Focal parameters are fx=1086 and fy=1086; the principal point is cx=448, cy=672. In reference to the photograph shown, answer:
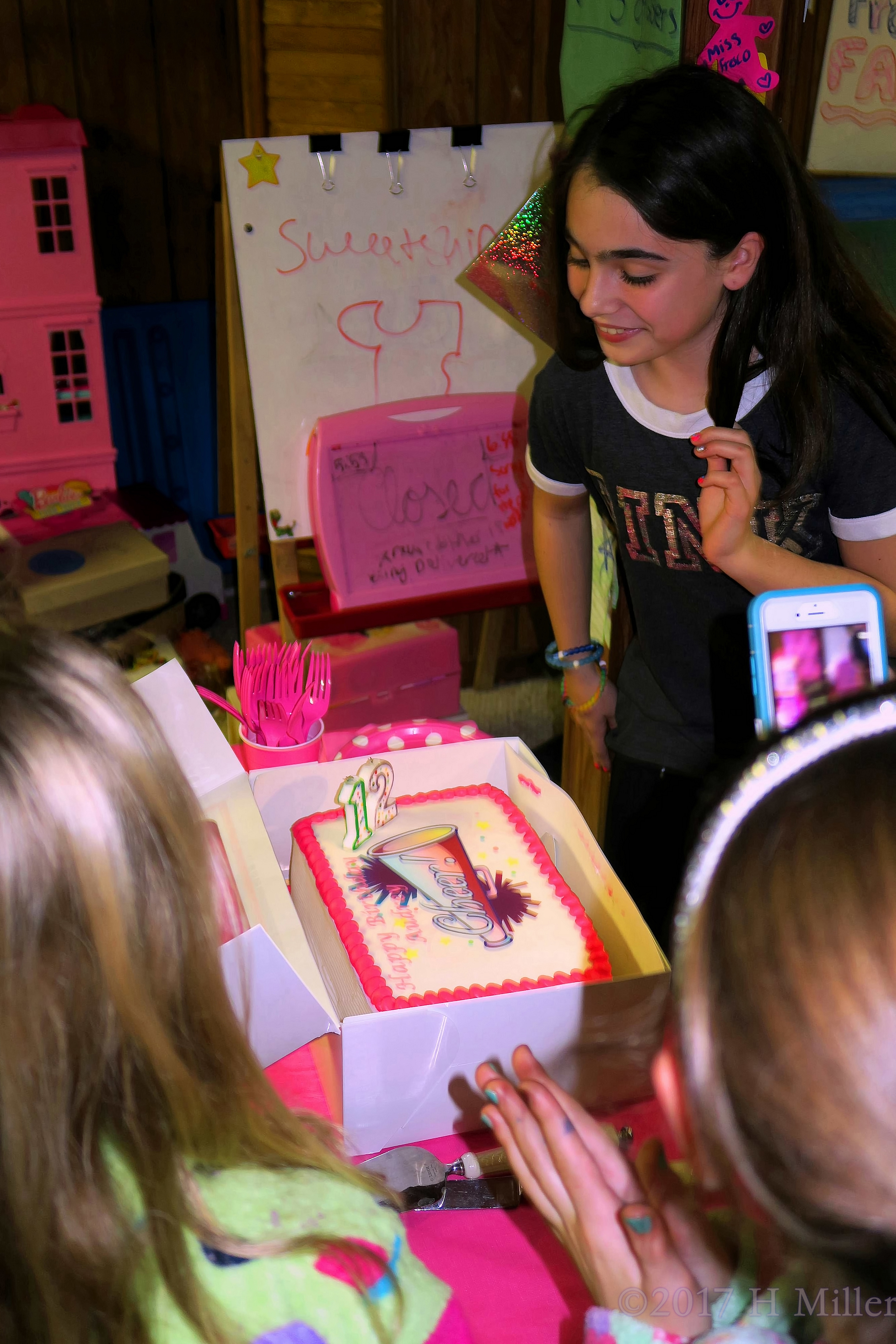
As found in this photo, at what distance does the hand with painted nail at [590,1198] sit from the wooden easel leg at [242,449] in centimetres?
167

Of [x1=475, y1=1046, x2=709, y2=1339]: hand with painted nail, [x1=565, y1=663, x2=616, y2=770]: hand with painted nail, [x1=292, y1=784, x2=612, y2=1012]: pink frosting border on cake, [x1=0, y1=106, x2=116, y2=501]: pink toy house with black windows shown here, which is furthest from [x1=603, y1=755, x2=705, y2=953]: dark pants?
[x1=0, y1=106, x2=116, y2=501]: pink toy house with black windows

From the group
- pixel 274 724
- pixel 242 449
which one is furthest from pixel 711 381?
pixel 242 449

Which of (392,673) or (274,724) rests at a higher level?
(274,724)

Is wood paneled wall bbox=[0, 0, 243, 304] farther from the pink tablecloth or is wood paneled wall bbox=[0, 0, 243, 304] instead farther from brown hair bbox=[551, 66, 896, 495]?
the pink tablecloth

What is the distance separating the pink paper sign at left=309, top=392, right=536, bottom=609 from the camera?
6.82 ft

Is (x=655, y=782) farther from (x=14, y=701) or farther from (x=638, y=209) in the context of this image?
(x=14, y=701)

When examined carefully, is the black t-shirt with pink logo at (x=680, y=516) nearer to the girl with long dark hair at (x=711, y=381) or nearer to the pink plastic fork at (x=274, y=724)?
the girl with long dark hair at (x=711, y=381)

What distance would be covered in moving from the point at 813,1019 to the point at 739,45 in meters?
1.35

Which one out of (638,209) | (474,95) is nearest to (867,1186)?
(638,209)

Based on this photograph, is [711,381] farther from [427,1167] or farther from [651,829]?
[427,1167]

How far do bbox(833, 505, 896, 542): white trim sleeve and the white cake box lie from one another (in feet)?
1.37

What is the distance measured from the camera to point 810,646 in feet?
2.69

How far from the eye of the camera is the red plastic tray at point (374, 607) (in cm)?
207

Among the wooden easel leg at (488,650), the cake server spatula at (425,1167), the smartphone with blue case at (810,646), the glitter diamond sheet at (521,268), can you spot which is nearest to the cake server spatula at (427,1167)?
the cake server spatula at (425,1167)
